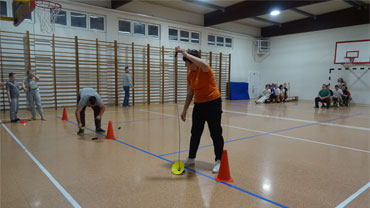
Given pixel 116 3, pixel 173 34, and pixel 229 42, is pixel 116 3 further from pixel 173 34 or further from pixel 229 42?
pixel 229 42

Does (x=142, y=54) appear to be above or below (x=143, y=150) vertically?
above

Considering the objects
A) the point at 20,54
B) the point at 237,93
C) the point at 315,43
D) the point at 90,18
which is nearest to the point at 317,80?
the point at 315,43

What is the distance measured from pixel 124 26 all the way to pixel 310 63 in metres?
10.9

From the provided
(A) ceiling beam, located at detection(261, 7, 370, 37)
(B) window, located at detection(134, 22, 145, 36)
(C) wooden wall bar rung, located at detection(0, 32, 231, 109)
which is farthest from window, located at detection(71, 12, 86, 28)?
(A) ceiling beam, located at detection(261, 7, 370, 37)

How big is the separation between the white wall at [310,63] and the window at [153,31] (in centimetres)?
843

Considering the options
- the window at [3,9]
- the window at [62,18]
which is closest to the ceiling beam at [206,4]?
the window at [62,18]

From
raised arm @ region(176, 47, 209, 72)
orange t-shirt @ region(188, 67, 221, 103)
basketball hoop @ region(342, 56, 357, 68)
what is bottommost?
orange t-shirt @ region(188, 67, 221, 103)

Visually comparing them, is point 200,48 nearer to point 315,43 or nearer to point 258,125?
point 315,43

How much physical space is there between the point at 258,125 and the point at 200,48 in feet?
27.6

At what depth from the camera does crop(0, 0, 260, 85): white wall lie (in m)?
9.25

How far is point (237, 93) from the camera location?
15.4 meters

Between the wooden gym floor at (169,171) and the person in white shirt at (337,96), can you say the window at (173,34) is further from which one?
the wooden gym floor at (169,171)

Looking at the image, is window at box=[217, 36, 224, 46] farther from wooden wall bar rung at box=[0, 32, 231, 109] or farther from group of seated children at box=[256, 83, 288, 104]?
group of seated children at box=[256, 83, 288, 104]

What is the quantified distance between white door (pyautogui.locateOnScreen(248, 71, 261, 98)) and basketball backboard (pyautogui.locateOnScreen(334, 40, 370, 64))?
192 inches
